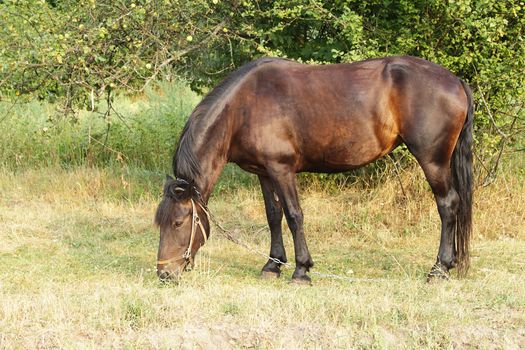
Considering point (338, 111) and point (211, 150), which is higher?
point (338, 111)

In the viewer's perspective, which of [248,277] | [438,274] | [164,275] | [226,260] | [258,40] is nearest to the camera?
[164,275]

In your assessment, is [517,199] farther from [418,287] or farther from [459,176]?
[418,287]

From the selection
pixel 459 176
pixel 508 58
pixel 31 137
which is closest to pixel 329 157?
pixel 459 176

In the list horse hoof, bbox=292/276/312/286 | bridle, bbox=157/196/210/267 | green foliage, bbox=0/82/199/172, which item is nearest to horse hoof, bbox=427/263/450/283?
horse hoof, bbox=292/276/312/286

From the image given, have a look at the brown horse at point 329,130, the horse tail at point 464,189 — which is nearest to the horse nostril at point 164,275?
the brown horse at point 329,130

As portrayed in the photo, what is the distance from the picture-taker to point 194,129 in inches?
261

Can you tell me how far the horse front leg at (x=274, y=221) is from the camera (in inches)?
278

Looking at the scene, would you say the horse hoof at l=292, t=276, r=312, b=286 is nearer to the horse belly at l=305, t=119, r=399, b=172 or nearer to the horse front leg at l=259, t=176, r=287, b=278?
the horse front leg at l=259, t=176, r=287, b=278

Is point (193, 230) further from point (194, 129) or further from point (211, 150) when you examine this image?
point (194, 129)

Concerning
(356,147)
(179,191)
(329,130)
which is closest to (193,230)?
(179,191)

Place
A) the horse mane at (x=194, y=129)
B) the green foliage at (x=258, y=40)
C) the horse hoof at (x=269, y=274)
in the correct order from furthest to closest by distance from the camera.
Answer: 1. the green foliage at (x=258, y=40)
2. the horse hoof at (x=269, y=274)
3. the horse mane at (x=194, y=129)

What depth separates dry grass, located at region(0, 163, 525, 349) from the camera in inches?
200

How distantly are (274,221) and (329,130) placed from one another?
102cm

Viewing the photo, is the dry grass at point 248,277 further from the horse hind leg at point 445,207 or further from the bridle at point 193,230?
the horse hind leg at point 445,207
